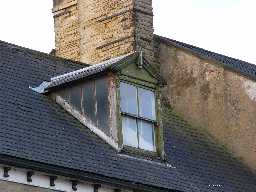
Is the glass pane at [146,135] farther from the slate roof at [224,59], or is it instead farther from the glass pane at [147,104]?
the slate roof at [224,59]

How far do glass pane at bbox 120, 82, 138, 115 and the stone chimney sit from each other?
385 centimetres

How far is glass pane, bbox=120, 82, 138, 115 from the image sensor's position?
18156 mm

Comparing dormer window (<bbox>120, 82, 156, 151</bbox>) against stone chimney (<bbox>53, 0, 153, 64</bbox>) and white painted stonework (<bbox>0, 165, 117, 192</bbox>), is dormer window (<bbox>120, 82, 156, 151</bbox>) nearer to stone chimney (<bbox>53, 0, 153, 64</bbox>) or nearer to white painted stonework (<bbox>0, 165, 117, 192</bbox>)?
white painted stonework (<bbox>0, 165, 117, 192</bbox>)

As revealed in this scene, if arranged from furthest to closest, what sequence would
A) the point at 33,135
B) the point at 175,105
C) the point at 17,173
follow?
the point at 175,105 < the point at 33,135 < the point at 17,173

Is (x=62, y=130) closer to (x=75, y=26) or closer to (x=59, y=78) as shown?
(x=59, y=78)

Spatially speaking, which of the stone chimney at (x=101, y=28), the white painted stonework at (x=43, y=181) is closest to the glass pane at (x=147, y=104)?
the white painted stonework at (x=43, y=181)

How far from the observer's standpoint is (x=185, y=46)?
23.6 metres

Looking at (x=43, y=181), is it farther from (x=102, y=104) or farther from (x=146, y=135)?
(x=146, y=135)

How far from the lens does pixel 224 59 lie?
24359 millimetres

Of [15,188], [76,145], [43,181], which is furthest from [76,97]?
[15,188]

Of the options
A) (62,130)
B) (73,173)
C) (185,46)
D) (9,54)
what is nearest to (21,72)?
(9,54)

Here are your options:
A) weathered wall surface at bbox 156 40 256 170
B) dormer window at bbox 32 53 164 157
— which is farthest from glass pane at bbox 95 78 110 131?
weathered wall surface at bbox 156 40 256 170

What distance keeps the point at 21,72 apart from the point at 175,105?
16.6 ft

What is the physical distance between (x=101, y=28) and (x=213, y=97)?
318 centimetres
